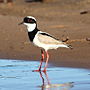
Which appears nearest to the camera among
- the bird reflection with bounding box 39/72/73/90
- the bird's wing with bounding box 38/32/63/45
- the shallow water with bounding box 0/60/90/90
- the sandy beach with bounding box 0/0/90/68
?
the bird reflection with bounding box 39/72/73/90

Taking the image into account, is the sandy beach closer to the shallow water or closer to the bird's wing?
the bird's wing

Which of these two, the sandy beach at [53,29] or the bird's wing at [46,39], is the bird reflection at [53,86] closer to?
the sandy beach at [53,29]

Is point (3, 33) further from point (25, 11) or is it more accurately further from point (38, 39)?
point (25, 11)

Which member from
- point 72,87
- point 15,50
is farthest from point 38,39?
point 72,87

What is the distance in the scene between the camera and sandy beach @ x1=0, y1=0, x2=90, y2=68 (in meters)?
13.2

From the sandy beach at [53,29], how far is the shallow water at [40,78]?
2.18ft

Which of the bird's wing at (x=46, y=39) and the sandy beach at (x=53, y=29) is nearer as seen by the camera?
the bird's wing at (x=46, y=39)

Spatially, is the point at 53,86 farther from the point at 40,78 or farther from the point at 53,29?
the point at 53,29

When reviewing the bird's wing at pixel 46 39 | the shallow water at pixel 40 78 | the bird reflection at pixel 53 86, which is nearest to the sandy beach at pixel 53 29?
the bird's wing at pixel 46 39

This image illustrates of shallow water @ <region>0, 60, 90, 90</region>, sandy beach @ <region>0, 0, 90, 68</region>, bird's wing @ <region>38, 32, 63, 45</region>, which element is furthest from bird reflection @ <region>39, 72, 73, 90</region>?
bird's wing @ <region>38, 32, 63, 45</region>

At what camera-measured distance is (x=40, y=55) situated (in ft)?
44.8

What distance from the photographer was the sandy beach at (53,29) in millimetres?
13153

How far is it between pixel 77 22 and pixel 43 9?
4071 mm

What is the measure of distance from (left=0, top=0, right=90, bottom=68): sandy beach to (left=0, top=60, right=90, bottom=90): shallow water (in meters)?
0.67
